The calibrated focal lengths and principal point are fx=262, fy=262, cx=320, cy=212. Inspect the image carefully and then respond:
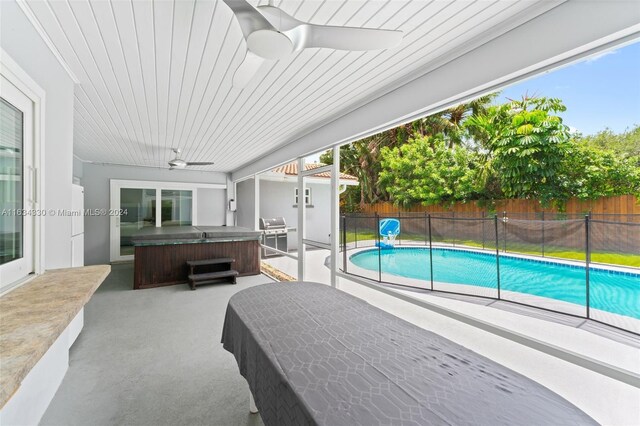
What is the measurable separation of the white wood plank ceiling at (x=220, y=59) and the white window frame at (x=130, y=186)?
4.11 m

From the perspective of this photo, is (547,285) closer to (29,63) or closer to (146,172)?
(29,63)

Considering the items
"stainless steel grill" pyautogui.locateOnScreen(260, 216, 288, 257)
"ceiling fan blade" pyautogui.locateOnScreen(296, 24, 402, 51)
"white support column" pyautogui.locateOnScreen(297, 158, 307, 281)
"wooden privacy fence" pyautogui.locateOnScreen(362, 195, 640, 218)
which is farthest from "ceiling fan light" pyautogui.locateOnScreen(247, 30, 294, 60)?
"stainless steel grill" pyautogui.locateOnScreen(260, 216, 288, 257)

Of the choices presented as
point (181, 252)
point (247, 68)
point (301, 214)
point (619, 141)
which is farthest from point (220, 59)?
point (181, 252)

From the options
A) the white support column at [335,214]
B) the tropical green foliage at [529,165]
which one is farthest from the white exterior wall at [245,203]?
the white support column at [335,214]

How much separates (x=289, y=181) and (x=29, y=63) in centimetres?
740

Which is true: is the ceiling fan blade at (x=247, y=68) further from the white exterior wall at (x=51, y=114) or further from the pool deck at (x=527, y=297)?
the pool deck at (x=527, y=297)

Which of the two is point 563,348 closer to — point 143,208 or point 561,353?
point 561,353

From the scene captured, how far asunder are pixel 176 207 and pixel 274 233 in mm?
3351

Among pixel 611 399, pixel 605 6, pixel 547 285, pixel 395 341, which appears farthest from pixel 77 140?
pixel 547 285

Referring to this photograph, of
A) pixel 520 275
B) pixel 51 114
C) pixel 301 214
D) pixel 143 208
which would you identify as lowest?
pixel 520 275

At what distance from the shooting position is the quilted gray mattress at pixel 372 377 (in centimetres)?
81

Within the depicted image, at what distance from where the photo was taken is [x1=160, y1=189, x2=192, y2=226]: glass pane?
27.3 ft

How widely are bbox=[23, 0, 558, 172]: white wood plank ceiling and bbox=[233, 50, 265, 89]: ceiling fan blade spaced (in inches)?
14.1

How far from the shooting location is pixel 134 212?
7.94 m
